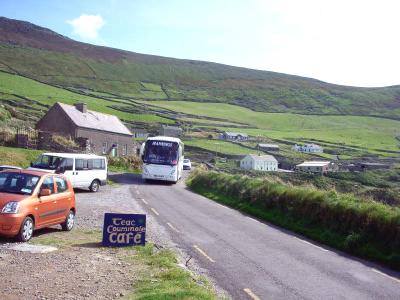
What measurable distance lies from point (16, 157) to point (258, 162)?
197ft

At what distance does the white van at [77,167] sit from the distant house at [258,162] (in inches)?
2279

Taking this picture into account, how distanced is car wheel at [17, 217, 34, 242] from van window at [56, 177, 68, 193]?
1.97 m

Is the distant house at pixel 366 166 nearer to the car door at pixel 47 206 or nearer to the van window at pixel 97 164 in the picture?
the van window at pixel 97 164

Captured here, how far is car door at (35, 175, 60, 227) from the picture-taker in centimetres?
1273

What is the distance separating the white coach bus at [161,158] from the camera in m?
37.5

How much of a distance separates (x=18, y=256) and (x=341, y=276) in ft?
23.5

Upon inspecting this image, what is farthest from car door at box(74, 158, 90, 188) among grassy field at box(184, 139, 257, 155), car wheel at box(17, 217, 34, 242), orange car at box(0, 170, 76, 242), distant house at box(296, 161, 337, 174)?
grassy field at box(184, 139, 257, 155)

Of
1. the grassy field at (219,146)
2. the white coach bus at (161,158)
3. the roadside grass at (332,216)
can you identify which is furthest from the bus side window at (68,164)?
the grassy field at (219,146)

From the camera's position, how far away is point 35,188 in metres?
12.8

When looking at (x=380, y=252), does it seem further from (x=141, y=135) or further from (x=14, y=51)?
(x=14, y=51)

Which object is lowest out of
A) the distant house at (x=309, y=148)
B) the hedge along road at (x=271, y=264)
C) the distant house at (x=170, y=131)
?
the distant house at (x=309, y=148)

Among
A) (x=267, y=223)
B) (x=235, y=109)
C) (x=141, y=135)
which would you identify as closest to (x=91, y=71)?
(x=235, y=109)

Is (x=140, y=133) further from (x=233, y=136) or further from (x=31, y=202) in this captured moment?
(x=31, y=202)

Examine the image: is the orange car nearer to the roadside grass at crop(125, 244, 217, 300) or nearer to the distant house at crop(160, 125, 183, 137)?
the roadside grass at crop(125, 244, 217, 300)
